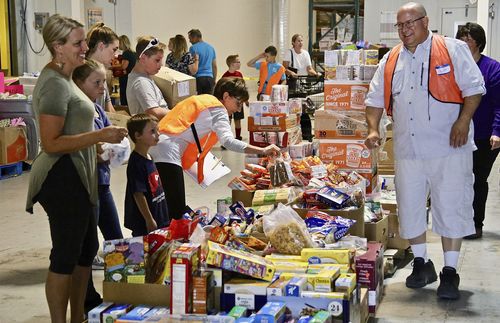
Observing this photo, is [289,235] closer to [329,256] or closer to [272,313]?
[329,256]

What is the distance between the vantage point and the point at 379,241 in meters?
4.96

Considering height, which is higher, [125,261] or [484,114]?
[484,114]

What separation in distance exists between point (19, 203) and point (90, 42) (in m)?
2.86

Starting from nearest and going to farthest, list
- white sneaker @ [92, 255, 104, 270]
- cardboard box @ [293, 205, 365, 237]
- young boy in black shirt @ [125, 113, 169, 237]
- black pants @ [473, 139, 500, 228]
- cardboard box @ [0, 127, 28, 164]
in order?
young boy in black shirt @ [125, 113, 169, 237]
cardboard box @ [293, 205, 365, 237]
white sneaker @ [92, 255, 104, 270]
black pants @ [473, 139, 500, 228]
cardboard box @ [0, 127, 28, 164]

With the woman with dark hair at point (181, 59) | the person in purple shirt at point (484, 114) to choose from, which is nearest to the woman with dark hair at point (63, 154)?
the person in purple shirt at point (484, 114)

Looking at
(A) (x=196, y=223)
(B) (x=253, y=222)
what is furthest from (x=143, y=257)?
(B) (x=253, y=222)

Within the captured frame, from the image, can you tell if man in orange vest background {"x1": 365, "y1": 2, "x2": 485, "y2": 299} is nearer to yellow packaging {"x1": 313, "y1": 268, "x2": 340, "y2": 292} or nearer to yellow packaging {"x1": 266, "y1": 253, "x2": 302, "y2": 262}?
yellow packaging {"x1": 266, "y1": 253, "x2": 302, "y2": 262}

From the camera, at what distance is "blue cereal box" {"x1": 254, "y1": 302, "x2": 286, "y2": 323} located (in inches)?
121

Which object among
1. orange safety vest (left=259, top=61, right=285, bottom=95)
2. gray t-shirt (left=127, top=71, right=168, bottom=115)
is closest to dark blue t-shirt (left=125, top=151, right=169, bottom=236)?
gray t-shirt (left=127, top=71, right=168, bottom=115)

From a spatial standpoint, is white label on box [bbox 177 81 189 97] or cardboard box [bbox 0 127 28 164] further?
cardboard box [bbox 0 127 28 164]

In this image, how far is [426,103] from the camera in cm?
452

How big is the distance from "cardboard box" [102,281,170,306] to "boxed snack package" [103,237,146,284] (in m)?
0.03

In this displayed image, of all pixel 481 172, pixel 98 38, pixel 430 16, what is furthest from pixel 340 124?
pixel 430 16

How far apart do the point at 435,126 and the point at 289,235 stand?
1086mm
